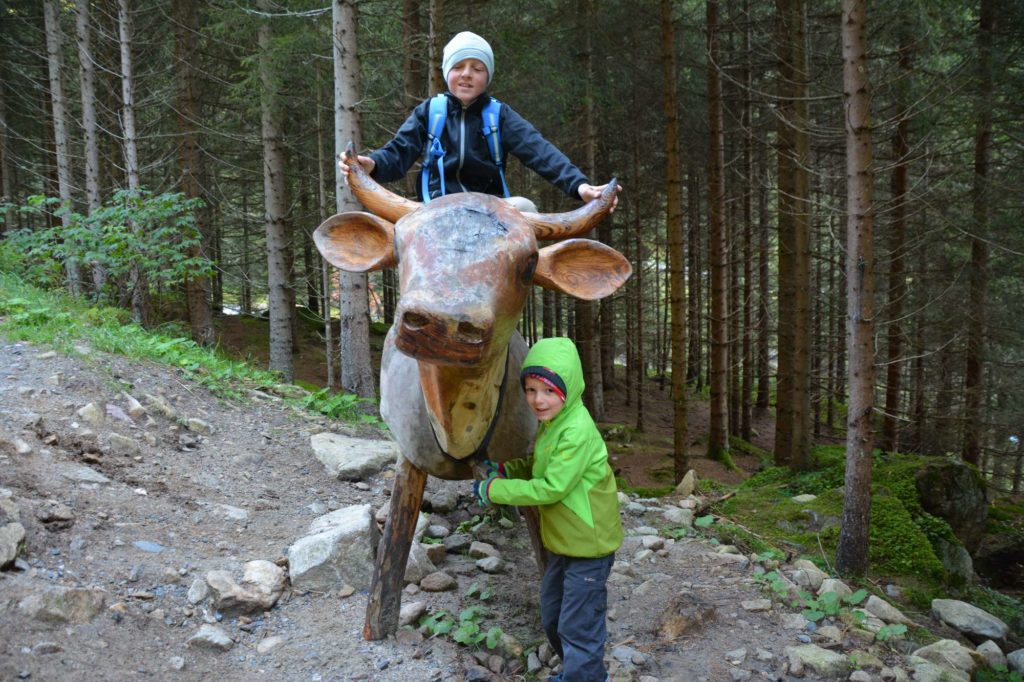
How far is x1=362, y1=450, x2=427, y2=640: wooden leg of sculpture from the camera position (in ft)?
12.1

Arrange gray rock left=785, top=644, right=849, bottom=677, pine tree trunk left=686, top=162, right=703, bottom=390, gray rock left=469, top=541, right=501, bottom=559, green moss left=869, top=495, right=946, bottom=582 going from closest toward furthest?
1. gray rock left=785, top=644, right=849, bottom=677
2. gray rock left=469, top=541, right=501, bottom=559
3. green moss left=869, top=495, right=946, bottom=582
4. pine tree trunk left=686, top=162, right=703, bottom=390

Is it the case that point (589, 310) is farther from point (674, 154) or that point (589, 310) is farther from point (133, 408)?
point (133, 408)

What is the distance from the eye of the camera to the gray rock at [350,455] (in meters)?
5.88

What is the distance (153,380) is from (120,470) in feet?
5.61

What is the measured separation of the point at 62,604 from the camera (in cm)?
321

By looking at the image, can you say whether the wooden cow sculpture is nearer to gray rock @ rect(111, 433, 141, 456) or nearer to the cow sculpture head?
the cow sculpture head

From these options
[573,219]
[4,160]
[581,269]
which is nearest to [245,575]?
[581,269]

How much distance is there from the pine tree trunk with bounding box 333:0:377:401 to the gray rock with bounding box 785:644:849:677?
5356mm

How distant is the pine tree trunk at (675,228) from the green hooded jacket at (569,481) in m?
6.79

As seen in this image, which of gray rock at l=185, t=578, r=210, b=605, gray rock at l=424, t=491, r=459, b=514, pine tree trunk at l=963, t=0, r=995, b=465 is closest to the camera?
gray rock at l=185, t=578, r=210, b=605

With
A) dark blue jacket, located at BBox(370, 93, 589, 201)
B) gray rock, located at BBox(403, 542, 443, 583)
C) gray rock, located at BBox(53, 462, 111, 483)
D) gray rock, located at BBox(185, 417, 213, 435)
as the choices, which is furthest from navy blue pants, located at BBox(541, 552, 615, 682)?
gray rock, located at BBox(185, 417, 213, 435)

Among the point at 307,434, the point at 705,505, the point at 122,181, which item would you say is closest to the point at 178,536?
the point at 307,434

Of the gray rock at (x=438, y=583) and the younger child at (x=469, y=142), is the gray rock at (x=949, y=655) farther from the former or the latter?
the younger child at (x=469, y=142)

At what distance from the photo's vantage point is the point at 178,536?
421 cm
